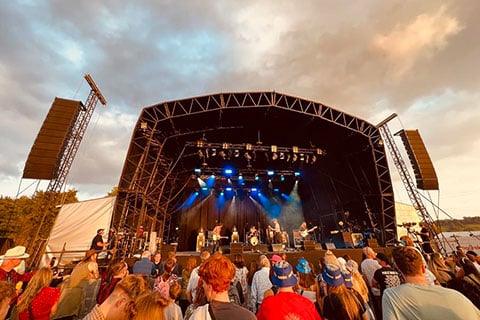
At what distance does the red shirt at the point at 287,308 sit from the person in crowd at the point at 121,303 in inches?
37.3

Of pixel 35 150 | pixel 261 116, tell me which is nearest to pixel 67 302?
pixel 35 150

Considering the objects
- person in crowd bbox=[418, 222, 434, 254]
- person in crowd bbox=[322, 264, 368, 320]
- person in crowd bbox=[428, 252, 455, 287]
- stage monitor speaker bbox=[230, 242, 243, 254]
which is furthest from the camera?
person in crowd bbox=[418, 222, 434, 254]

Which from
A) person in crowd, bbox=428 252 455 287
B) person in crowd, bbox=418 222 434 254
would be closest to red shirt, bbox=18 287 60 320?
person in crowd, bbox=428 252 455 287

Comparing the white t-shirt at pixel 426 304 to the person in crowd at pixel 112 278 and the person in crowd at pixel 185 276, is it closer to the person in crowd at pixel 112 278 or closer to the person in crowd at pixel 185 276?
the person in crowd at pixel 112 278

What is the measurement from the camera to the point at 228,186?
18.5 metres

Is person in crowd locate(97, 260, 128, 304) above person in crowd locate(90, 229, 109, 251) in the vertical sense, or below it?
below

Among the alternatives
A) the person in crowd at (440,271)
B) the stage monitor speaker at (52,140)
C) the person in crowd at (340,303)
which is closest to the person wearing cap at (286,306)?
the person in crowd at (340,303)

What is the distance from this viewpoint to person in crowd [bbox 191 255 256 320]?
4.44 ft

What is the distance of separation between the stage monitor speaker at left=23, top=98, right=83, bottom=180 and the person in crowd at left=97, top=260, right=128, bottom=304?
869 cm

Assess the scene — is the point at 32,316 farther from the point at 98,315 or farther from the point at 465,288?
the point at 465,288

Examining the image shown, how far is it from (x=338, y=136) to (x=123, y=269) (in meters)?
12.1

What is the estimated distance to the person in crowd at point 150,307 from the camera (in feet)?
3.94

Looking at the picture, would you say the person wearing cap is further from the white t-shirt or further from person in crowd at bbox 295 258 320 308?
person in crowd at bbox 295 258 320 308

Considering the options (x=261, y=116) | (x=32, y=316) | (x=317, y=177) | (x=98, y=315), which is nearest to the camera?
(x=98, y=315)
